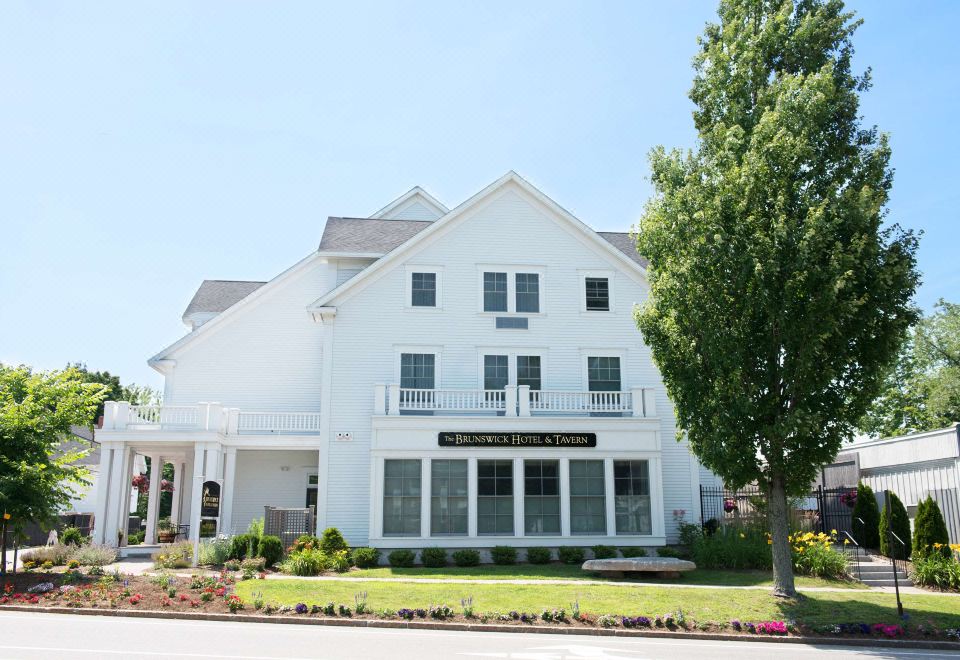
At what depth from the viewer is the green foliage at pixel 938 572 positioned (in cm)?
1961

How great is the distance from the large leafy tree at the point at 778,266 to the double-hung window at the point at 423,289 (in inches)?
448

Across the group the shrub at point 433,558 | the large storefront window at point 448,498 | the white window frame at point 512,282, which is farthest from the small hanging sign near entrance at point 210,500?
the white window frame at point 512,282

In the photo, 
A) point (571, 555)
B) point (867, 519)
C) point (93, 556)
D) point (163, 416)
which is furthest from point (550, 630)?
point (163, 416)

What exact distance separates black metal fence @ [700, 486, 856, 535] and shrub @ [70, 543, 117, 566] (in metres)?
18.0

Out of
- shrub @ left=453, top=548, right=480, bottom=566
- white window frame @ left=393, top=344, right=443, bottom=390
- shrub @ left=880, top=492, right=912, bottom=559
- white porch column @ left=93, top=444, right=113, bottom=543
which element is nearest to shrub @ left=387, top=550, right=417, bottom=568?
shrub @ left=453, top=548, right=480, bottom=566

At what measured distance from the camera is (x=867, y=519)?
24547mm

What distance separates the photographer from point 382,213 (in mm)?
35688

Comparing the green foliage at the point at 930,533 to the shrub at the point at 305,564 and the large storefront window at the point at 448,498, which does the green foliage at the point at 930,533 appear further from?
the shrub at the point at 305,564

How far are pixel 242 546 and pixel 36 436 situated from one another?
19.8 ft

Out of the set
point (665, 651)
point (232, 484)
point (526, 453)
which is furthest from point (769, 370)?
point (232, 484)

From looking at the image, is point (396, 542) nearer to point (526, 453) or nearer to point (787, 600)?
point (526, 453)

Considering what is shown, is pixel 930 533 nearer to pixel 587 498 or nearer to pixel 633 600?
pixel 633 600

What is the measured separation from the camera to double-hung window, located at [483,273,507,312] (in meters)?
28.9

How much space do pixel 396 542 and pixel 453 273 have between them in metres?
9.52
